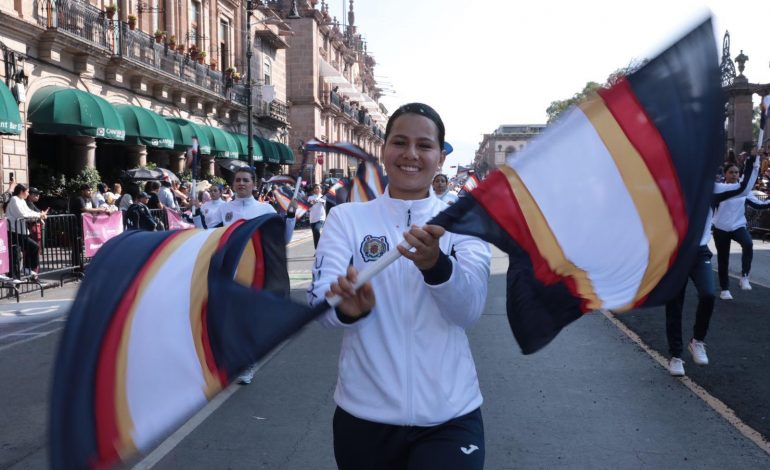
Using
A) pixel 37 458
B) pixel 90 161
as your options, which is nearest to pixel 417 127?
pixel 37 458

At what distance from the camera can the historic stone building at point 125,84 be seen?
20188mm

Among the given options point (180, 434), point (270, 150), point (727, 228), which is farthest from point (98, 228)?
point (270, 150)

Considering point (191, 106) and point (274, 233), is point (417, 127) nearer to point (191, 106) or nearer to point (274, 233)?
point (274, 233)

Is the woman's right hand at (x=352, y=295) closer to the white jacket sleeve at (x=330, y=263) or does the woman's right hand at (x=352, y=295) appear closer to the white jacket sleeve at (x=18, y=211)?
the white jacket sleeve at (x=330, y=263)

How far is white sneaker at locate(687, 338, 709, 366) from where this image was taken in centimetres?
707

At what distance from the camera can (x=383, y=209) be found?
2693mm

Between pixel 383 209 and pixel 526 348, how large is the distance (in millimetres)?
700

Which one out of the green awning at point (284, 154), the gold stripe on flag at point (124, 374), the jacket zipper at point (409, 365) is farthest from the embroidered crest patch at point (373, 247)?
the green awning at point (284, 154)

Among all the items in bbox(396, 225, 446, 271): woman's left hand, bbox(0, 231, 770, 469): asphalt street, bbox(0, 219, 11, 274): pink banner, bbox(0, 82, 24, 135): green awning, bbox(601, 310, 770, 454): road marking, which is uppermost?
bbox(0, 82, 24, 135): green awning

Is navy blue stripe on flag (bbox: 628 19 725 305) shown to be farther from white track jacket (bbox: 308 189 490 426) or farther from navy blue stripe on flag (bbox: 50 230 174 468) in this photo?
navy blue stripe on flag (bbox: 50 230 174 468)

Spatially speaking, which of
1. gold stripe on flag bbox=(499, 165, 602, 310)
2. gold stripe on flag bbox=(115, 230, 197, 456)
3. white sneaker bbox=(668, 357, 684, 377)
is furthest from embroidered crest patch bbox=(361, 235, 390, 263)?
white sneaker bbox=(668, 357, 684, 377)

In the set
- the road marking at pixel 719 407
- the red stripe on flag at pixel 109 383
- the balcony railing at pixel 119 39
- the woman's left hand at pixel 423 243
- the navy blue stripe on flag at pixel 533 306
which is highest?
the balcony railing at pixel 119 39

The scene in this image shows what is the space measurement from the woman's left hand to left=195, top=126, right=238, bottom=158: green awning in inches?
1241

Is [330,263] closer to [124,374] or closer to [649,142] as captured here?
[124,374]
